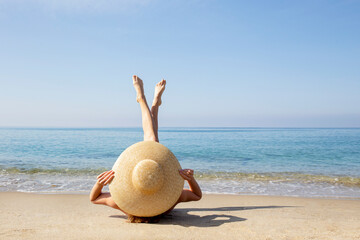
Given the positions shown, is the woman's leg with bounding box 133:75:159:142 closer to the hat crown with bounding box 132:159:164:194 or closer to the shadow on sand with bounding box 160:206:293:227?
the shadow on sand with bounding box 160:206:293:227

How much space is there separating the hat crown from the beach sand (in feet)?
1.91

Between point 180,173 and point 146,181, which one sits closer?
point 146,181

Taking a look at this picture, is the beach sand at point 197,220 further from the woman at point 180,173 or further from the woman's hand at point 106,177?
the woman's hand at point 106,177

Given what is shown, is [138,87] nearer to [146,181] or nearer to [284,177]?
[146,181]

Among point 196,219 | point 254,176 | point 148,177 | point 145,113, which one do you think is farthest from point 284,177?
point 148,177

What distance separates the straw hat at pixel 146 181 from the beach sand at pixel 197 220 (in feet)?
1.14

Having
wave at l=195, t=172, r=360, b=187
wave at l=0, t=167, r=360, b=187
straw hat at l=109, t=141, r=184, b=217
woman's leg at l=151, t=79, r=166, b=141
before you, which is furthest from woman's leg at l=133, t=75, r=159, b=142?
wave at l=195, t=172, r=360, b=187

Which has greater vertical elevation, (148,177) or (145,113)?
(145,113)

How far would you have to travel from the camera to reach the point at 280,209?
5035mm

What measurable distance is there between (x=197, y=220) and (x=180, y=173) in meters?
0.98

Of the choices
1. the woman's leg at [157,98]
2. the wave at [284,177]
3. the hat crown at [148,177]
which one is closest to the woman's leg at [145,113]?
the woman's leg at [157,98]

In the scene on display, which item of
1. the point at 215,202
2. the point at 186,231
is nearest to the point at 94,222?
the point at 186,231

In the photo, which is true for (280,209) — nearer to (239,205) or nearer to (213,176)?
(239,205)

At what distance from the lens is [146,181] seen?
3.35m
